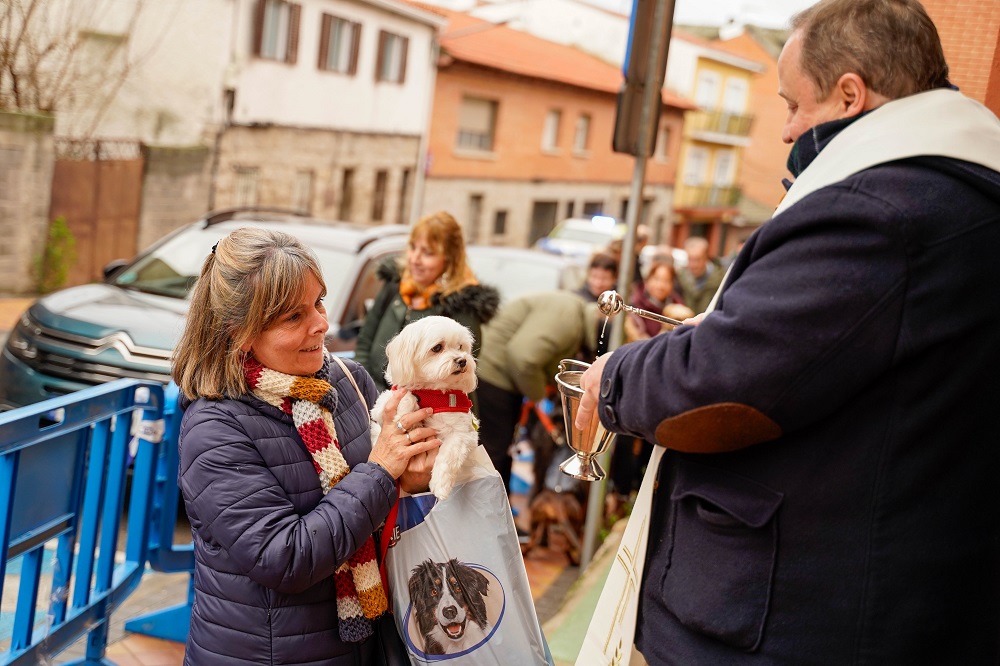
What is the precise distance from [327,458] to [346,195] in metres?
24.0

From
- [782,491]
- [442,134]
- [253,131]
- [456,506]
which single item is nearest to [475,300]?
[456,506]

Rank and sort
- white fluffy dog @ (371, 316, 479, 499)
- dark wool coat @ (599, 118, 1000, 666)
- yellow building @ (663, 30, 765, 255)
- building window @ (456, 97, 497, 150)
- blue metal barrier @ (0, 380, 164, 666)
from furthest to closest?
1. yellow building @ (663, 30, 765, 255)
2. building window @ (456, 97, 497, 150)
3. blue metal barrier @ (0, 380, 164, 666)
4. white fluffy dog @ (371, 316, 479, 499)
5. dark wool coat @ (599, 118, 1000, 666)

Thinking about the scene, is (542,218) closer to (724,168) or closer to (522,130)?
(522,130)

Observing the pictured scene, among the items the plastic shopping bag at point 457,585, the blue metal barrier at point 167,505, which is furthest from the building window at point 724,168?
the plastic shopping bag at point 457,585

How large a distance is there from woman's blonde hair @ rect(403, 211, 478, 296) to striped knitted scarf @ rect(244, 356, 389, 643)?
2.74 m

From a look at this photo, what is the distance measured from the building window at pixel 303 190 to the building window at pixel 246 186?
1.57m

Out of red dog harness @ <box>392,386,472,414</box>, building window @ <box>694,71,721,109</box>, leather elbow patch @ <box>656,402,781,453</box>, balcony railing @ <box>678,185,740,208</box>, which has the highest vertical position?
building window @ <box>694,71,721,109</box>

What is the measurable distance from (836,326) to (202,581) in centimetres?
148

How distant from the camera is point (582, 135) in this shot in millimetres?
37438

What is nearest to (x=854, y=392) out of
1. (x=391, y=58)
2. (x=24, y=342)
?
(x=24, y=342)

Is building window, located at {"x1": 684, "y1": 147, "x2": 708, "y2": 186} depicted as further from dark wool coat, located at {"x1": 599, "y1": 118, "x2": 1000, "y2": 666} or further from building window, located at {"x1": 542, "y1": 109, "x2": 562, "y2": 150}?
dark wool coat, located at {"x1": 599, "y1": 118, "x2": 1000, "y2": 666}

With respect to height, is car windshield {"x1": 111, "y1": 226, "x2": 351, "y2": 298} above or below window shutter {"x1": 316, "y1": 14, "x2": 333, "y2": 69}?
below

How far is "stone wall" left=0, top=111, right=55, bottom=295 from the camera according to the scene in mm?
14328

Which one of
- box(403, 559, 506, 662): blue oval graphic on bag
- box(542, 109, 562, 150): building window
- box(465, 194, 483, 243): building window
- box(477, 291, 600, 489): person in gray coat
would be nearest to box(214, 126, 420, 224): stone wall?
box(465, 194, 483, 243): building window
